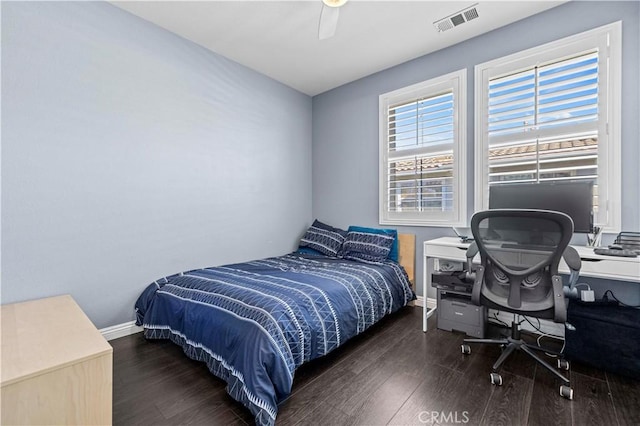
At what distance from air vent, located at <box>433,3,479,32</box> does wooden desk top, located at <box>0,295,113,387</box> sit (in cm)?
338

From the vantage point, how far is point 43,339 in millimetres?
1407

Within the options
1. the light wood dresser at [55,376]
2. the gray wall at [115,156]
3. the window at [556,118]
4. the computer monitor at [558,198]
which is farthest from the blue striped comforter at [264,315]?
the window at [556,118]

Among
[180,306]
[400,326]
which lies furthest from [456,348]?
[180,306]

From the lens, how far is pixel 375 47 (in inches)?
119

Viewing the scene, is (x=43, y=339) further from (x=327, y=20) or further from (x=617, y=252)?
(x=617, y=252)

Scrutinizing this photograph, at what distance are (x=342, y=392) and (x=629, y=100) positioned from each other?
2917mm

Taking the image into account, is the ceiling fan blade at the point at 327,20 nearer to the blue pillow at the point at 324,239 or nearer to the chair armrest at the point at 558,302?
the blue pillow at the point at 324,239

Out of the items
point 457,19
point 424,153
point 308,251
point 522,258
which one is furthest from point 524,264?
point 308,251

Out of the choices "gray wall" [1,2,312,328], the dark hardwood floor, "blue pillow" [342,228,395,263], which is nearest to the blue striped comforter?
the dark hardwood floor

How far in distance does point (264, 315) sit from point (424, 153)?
2504 millimetres

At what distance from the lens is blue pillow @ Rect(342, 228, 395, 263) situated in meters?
3.18

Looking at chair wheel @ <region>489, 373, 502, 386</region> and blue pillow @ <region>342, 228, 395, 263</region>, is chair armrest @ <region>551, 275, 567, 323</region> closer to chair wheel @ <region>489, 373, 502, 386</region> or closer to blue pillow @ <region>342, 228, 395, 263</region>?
chair wheel @ <region>489, 373, 502, 386</region>

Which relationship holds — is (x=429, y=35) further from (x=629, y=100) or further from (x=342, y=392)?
(x=342, y=392)

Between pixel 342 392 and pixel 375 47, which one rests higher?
pixel 375 47
